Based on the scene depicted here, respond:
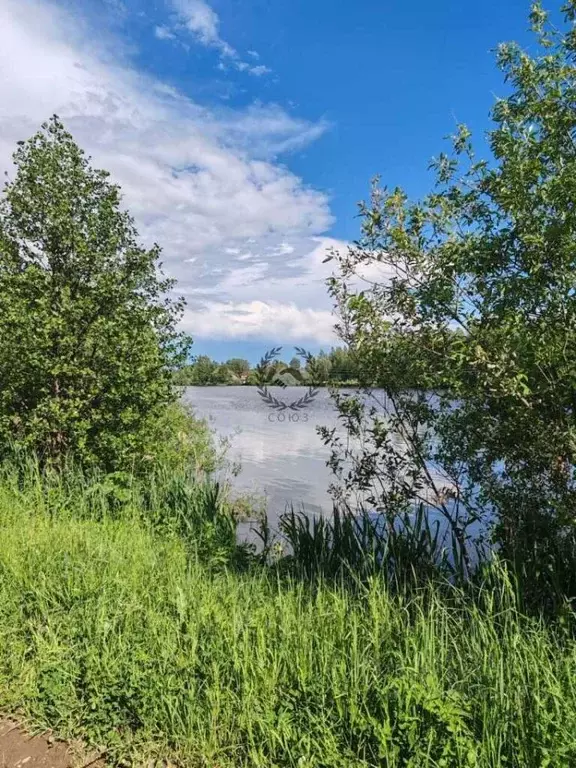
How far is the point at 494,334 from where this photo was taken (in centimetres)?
286

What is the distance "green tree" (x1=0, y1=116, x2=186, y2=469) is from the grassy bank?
7.92 ft

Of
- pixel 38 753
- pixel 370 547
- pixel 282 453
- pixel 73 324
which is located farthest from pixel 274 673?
pixel 282 453

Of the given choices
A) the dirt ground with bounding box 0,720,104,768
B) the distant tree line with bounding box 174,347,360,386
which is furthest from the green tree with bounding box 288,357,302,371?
the dirt ground with bounding box 0,720,104,768

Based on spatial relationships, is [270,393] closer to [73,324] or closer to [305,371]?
[305,371]

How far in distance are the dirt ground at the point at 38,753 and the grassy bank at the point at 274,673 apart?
66 mm

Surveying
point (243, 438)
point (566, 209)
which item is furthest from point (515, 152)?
point (243, 438)

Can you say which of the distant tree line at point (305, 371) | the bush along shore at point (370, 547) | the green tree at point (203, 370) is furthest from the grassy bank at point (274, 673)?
the green tree at point (203, 370)

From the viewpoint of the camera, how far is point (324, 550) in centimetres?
425

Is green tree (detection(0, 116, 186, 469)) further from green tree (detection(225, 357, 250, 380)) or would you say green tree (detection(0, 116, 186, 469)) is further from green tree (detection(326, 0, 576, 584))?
green tree (detection(326, 0, 576, 584))

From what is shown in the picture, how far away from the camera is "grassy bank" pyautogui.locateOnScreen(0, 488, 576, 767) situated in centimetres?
192

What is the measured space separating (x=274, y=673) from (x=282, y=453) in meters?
13.5

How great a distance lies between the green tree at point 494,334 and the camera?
2.69 meters

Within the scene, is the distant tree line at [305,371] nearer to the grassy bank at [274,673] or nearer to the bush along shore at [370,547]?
the bush along shore at [370,547]

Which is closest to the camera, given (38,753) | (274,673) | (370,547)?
(38,753)
